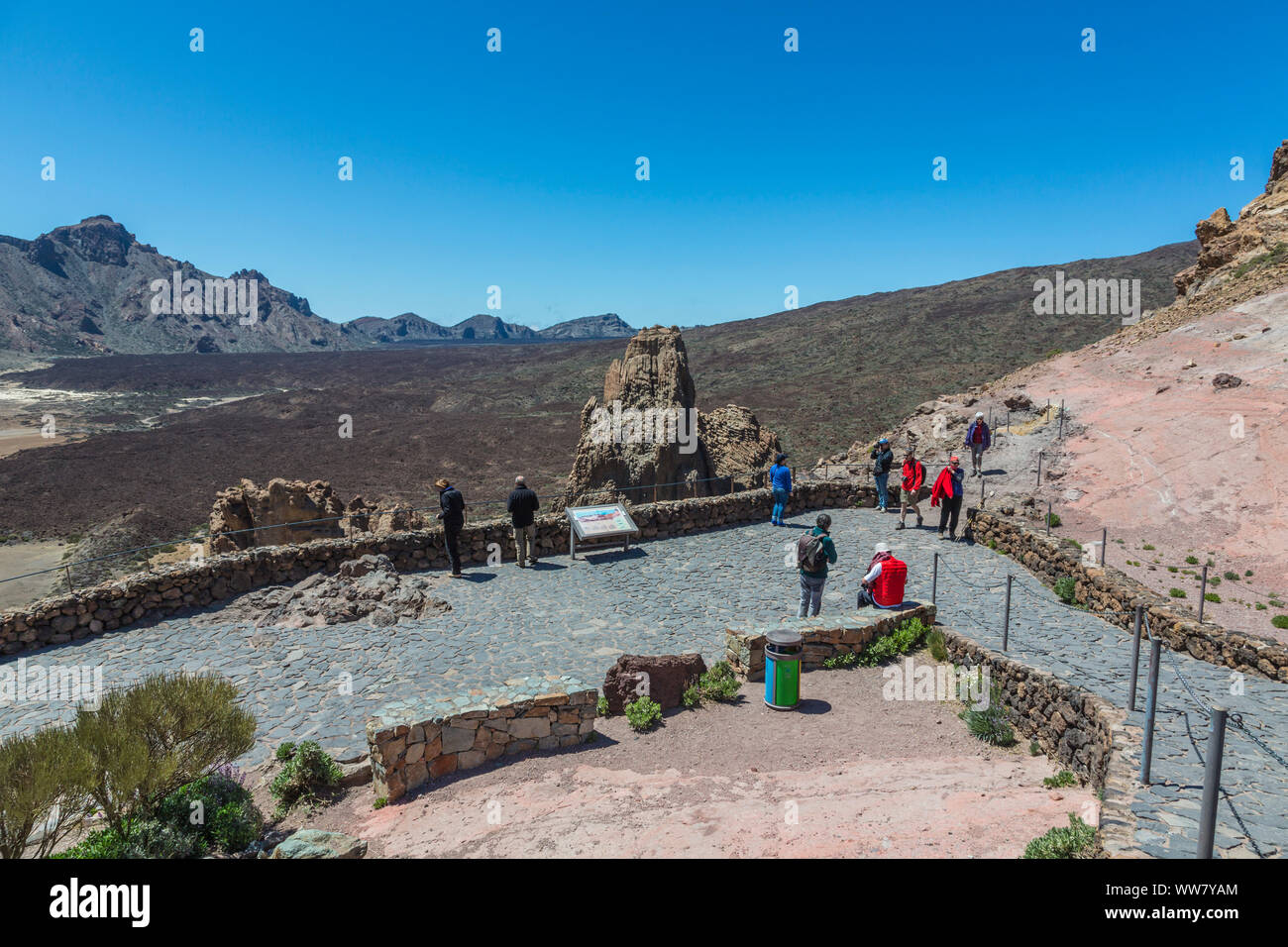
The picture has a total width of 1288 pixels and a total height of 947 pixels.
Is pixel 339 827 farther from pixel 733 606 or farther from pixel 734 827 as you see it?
pixel 733 606

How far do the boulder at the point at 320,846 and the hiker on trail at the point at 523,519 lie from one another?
25.6 feet

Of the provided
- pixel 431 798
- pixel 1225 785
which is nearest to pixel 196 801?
pixel 431 798

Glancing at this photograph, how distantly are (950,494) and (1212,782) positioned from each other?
11.3m

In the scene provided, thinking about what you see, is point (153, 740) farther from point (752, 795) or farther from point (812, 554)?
point (812, 554)

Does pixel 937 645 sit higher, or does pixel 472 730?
pixel 937 645

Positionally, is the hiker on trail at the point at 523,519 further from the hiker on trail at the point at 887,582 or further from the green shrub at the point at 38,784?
the green shrub at the point at 38,784

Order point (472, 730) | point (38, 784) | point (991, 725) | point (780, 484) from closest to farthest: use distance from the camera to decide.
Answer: point (38, 784), point (472, 730), point (991, 725), point (780, 484)

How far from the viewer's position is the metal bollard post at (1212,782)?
152 inches

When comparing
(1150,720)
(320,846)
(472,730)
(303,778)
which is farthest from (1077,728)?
(303,778)

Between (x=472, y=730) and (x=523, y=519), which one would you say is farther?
(x=523, y=519)

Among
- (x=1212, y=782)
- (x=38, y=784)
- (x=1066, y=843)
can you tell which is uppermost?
→ (x=1212, y=782)

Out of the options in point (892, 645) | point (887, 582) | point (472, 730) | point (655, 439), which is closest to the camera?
point (472, 730)

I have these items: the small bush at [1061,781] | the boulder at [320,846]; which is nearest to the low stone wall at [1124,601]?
the small bush at [1061,781]

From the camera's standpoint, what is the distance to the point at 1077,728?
23.2ft
